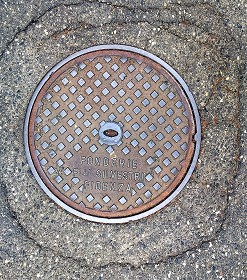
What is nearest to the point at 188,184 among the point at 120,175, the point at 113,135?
the point at 120,175

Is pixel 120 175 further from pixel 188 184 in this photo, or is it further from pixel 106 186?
pixel 188 184

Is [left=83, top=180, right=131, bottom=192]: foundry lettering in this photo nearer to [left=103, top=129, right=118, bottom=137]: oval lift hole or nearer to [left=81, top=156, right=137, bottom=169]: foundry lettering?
[left=81, top=156, right=137, bottom=169]: foundry lettering

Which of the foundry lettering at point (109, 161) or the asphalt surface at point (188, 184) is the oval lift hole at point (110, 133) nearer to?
the foundry lettering at point (109, 161)

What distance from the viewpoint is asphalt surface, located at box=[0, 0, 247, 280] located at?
→ 2688 millimetres

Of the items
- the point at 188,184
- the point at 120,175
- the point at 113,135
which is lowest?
the point at 188,184

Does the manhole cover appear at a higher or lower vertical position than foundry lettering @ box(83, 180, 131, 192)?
higher

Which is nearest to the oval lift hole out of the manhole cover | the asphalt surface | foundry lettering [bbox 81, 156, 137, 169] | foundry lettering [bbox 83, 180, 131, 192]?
the manhole cover

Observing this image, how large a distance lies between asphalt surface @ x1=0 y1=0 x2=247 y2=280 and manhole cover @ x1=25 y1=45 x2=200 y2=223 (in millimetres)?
71

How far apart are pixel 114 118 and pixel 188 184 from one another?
1.88 ft

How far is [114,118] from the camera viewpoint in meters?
2.70

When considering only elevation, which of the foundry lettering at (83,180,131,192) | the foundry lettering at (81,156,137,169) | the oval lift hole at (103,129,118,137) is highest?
the oval lift hole at (103,129,118,137)

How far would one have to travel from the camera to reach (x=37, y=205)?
271cm

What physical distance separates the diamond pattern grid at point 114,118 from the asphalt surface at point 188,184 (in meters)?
0.12

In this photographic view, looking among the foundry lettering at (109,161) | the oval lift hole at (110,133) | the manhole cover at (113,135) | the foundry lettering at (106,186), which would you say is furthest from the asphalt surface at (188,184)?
the oval lift hole at (110,133)
